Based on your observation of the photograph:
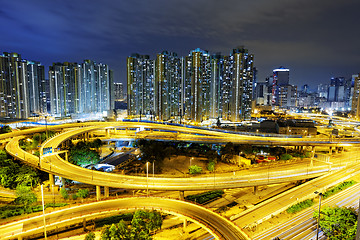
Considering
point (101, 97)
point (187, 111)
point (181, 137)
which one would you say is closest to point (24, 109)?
point (101, 97)

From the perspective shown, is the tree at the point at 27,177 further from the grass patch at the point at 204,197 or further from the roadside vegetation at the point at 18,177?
the grass patch at the point at 204,197

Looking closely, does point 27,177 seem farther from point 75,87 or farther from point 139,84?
point 75,87

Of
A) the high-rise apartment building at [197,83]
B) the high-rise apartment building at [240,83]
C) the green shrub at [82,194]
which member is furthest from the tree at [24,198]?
the high-rise apartment building at [240,83]

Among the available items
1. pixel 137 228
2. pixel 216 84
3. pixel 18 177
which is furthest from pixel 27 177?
pixel 216 84

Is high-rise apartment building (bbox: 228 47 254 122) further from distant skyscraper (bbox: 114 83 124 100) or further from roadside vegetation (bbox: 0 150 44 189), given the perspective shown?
distant skyscraper (bbox: 114 83 124 100)

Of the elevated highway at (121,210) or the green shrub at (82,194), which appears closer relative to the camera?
the elevated highway at (121,210)

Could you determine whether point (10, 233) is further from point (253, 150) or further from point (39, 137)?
point (253, 150)
